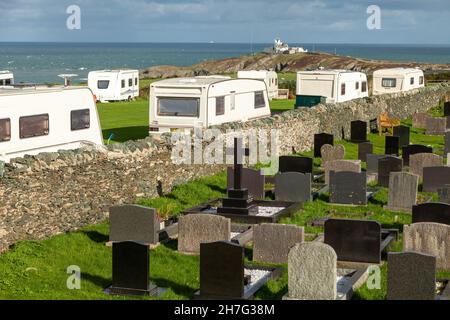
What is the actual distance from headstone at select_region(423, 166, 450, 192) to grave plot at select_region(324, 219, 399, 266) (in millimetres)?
7329

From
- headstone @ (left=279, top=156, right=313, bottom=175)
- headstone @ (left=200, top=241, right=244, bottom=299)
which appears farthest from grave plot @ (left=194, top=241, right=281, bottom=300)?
headstone @ (left=279, top=156, right=313, bottom=175)

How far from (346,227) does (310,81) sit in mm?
26772

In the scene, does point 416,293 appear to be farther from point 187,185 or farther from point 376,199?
point 187,185

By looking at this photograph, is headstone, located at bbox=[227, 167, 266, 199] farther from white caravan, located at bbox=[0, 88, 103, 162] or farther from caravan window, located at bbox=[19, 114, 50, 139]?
caravan window, located at bbox=[19, 114, 50, 139]

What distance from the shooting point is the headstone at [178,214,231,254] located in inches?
615

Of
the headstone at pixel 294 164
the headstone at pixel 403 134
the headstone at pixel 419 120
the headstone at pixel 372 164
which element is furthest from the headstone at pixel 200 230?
the headstone at pixel 419 120

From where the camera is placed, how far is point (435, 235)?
47.9ft

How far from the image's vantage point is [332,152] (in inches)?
1003

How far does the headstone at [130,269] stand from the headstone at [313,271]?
2523 mm

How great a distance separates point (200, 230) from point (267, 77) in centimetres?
3511

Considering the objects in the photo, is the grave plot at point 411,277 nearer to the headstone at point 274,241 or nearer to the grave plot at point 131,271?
the headstone at point 274,241

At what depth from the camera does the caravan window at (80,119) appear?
2259 centimetres

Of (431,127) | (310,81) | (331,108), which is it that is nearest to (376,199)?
(331,108)
